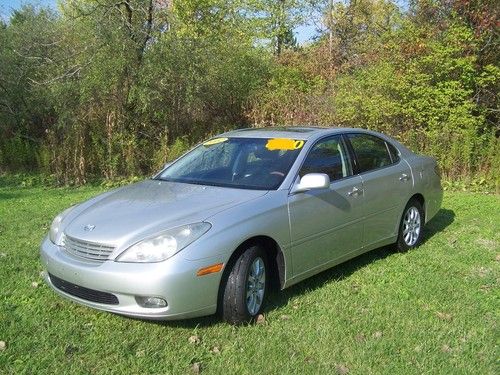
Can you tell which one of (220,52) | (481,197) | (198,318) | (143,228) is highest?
(220,52)

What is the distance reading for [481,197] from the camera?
10.0 metres

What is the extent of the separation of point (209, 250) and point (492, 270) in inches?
128

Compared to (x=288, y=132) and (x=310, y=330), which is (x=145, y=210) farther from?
(x=288, y=132)

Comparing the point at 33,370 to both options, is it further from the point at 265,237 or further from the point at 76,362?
the point at 265,237

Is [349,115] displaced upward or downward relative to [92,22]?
downward

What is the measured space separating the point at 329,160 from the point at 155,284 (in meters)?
2.24

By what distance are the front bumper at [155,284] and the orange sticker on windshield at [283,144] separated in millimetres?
1549

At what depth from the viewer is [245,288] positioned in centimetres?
406

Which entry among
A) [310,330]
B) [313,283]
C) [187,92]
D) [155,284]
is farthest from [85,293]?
[187,92]

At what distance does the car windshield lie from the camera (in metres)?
4.78

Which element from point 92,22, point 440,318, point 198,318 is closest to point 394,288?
point 440,318

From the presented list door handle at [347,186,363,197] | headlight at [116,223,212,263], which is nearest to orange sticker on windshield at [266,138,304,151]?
door handle at [347,186,363,197]

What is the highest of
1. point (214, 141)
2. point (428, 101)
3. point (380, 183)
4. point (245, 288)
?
point (214, 141)

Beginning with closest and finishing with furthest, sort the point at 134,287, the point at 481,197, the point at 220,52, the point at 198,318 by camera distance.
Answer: the point at 134,287, the point at 198,318, the point at 481,197, the point at 220,52
